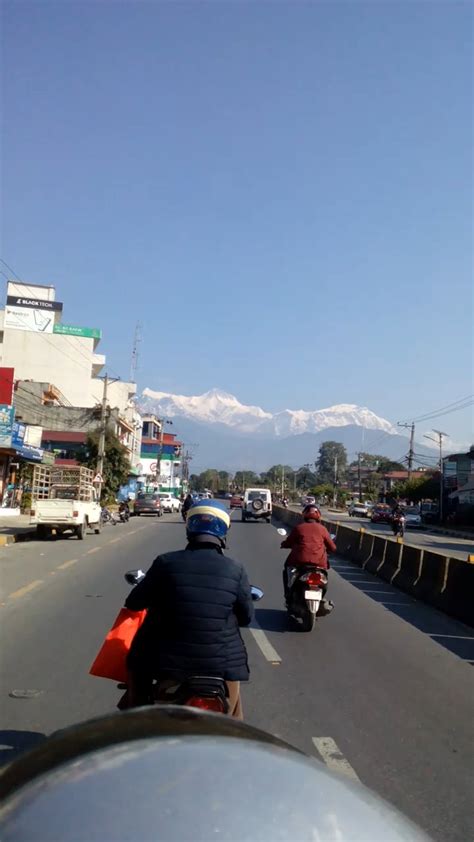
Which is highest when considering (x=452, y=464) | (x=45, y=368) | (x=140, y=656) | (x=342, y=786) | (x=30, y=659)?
(x=45, y=368)

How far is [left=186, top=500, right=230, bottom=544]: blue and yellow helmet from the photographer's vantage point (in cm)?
423

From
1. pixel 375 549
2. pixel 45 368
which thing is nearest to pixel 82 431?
pixel 45 368

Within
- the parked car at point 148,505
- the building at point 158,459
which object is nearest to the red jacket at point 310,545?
the parked car at point 148,505

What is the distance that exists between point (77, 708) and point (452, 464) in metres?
64.5

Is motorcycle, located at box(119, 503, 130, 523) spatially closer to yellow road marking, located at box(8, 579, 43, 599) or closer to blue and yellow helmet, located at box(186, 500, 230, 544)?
yellow road marking, located at box(8, 579, 43, 599)

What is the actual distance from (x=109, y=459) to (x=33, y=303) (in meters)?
29.2

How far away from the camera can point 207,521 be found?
13.9 feet

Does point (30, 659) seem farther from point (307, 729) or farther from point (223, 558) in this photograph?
point (223, 558)

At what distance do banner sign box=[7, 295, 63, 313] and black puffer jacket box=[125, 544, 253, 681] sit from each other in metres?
75.0

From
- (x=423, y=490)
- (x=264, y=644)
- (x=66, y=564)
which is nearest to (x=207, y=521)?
(x=264, y=644)

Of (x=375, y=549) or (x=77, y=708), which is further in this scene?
(x=375, y=549)

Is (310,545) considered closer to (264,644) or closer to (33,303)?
(264,644)

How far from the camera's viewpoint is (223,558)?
13.5 feet

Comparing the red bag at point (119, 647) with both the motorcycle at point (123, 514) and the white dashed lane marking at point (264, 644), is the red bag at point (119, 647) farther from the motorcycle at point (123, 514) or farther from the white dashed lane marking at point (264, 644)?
the motorcycle at point (123, 514)
